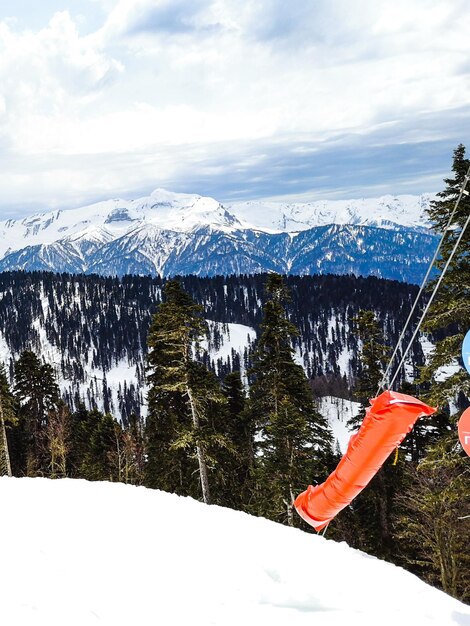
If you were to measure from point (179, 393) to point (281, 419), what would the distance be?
612 cm

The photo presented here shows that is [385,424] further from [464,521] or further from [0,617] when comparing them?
[464,521]

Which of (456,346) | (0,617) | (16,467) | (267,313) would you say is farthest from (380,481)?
(16,467)

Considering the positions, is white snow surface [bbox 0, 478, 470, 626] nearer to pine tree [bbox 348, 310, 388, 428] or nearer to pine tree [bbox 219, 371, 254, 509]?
pine tree [bbox 348, 310, 388, 428]

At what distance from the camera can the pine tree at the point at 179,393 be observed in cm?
2152

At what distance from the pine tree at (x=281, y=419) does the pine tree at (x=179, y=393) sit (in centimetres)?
231

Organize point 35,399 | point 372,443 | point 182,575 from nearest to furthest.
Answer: point 182,575 → point 372,443 → point 35,399

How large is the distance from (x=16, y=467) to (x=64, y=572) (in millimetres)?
42978

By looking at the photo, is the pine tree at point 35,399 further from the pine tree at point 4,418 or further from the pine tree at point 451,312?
the pine tree at point 451,312

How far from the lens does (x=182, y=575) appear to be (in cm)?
812

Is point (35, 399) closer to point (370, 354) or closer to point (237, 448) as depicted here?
point (237, 448)

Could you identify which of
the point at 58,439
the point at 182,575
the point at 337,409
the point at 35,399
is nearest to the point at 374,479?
the point at 182,575

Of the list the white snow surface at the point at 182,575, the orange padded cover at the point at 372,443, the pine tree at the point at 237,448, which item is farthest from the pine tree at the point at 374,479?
the orange padded cover at the point at 372,443

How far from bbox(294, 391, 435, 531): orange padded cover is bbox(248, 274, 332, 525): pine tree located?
12496mm

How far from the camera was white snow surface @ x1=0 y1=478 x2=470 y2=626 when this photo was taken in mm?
6824
